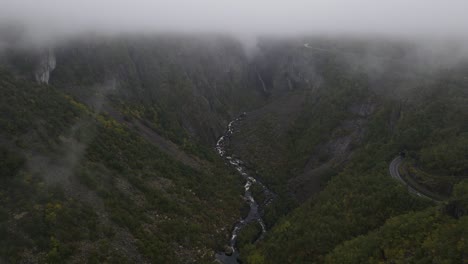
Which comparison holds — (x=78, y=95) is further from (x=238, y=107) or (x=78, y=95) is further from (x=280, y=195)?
(x=238, y=107)

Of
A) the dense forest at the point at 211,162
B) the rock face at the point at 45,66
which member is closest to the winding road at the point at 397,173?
the dense forest at the point at 211,162

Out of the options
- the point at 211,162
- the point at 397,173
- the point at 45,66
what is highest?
the point at 45,66

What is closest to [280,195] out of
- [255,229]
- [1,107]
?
[255,229]

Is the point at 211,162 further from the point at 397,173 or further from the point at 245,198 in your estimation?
the point at 397,173

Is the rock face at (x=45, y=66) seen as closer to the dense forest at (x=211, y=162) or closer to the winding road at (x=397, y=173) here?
the dense forest at (x=211, y=162)

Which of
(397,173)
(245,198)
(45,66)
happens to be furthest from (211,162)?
(45,66)

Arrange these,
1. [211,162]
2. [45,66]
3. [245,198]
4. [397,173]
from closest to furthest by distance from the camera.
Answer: [397,173], [245,198], [45,66], [211,162]

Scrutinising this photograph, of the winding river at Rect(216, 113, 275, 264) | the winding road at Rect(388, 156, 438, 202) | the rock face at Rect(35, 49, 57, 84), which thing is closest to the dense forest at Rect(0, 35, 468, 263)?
the winding road at Rect(388, 156, 438, 202)
